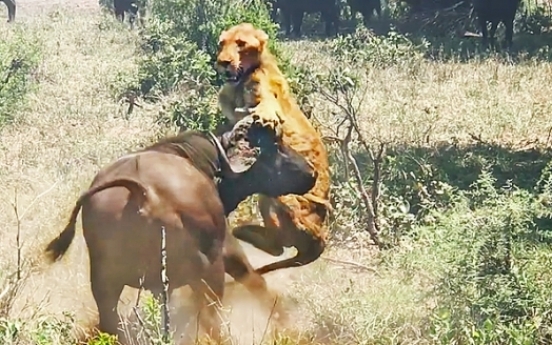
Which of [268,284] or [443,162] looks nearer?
[268,284]

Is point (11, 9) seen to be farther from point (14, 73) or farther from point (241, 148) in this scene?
point (241, 148)

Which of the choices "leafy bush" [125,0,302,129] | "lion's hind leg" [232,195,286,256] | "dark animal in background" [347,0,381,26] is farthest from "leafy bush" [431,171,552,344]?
"dark animal in background" [347,0,381,26]

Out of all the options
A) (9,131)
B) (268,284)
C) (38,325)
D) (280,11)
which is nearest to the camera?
(38,325)

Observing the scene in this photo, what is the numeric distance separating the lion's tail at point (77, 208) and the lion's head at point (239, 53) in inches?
49.5

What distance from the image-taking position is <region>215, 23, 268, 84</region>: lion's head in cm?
571

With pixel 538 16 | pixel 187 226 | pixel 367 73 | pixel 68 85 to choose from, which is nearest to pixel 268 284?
pixel 187 226

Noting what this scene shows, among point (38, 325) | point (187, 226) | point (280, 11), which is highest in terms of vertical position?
point (187, 226)

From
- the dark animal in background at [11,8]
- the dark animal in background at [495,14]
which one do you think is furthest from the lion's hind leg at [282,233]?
the dark animal in background at [11,8]

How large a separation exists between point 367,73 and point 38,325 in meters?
8.18

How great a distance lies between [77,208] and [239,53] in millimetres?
1447

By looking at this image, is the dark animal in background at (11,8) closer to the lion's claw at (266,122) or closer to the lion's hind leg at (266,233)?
the lion's hind leg at (266,233)

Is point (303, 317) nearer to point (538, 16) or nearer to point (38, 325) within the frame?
point (38, 325)

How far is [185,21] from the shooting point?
47.8ft

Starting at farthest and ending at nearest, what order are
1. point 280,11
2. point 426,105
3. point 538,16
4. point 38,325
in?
point 280,11, point 538,16, point 426,105, point 38,325
